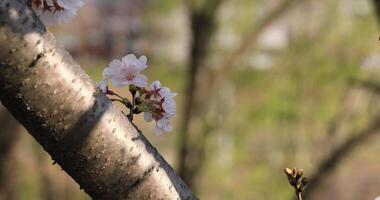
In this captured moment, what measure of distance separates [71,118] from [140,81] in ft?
0.88

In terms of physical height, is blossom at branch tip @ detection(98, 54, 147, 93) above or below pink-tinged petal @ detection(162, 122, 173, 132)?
above

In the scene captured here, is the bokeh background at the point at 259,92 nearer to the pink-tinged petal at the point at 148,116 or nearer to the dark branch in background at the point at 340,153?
the dark branch in background at the point at 340,153

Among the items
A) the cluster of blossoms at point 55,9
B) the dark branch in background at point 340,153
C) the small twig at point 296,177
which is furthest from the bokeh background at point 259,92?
the cluster of blossoms at point 55,9

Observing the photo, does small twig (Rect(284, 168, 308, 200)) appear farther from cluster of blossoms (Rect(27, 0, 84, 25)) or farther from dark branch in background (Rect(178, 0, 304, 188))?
dark branch in background (Rect(178, 0, 304, 188))

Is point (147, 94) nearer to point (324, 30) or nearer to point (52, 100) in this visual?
point (52, 100)

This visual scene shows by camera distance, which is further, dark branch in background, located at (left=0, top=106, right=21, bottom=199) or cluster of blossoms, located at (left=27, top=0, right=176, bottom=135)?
dark branch in background, located at (left=0, top=106, right=21, bottom=199)

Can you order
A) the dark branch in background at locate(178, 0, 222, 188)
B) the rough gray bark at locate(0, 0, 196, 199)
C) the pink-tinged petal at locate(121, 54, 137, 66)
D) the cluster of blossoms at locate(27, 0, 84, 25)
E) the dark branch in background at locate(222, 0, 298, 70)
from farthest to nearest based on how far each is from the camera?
1. the dark branch in background at locate(222, 0, 298, 70)
2. the dark branch in background at locate(178, 0, 222, 188)
3. the pink-tinged petal at locate(121, 54, 137, 66)
4. the cluster of blossoms at locate(27, 0, 84, 25)
5. the rough gray bark at locate(0, 0, 196, 199)

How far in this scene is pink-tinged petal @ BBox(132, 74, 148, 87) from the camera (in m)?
1.14

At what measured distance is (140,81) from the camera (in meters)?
1.15

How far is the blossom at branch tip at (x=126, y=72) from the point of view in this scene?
1.14m

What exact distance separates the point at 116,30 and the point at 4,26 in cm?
2186

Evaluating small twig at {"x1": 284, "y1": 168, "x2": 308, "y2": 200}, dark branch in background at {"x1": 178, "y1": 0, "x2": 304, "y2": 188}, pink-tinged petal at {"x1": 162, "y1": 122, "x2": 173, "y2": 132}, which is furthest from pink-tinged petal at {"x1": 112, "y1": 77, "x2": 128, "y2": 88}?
dark branch in background at {"x1": 178, "y1": 0, "x2": 304, "y2": 188}

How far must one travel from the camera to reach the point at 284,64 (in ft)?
32.9

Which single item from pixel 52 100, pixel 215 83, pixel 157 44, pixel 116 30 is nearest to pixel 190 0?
pixel 215 83
